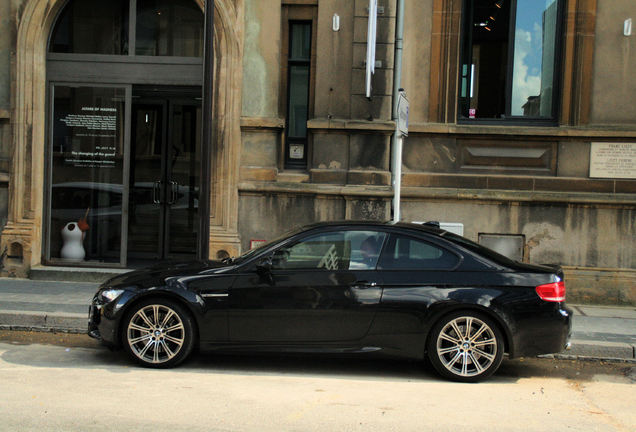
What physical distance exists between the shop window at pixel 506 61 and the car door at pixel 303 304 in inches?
220

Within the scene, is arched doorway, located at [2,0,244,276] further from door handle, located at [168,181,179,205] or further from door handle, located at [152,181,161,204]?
door handle, located at [168,181,179,205]

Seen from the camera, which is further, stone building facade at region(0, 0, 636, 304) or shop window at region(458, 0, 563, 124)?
shop window at region(458, 0, 563, 124)

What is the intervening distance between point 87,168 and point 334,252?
6.68 metres

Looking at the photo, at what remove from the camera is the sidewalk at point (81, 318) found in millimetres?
7516

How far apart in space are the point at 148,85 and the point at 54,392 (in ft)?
23.2

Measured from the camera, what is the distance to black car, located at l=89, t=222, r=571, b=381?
20.2 ft

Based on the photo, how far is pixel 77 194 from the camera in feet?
37.9

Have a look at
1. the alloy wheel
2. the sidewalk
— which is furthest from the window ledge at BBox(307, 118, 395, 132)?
the alloy wheel

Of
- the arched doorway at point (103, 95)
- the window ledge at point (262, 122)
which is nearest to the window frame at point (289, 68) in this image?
the window ledge at point (262, 122)

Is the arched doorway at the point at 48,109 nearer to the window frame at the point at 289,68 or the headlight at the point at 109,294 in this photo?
the window frame at the point at 289,68

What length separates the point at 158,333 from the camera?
632cm

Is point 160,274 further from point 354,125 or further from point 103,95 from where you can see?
point 103,95

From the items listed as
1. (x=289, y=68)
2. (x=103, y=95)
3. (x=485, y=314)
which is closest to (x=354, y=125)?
(x=289, y=68)

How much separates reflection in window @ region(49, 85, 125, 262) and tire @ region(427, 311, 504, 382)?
23.1 feet
